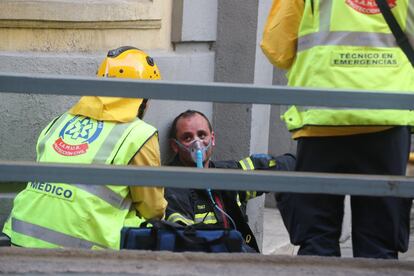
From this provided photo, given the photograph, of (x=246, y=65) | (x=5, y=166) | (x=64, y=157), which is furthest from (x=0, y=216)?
(x=5, y=166)

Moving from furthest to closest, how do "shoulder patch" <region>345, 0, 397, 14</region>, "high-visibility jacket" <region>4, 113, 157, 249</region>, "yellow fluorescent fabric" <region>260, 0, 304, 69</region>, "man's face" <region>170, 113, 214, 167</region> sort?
"man's face" <region>170, 113, 214, 167</region> → "high-visibility jacket" <region>4, 113, 157, 249</region> → "yellow fluorescent fabric" <region>260, 0, 304, 69</region> → "shoulder patch" <region>345, 0, 397, 14</region>

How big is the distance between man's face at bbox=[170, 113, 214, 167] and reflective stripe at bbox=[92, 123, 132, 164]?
0.89 m

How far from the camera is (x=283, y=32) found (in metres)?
4.52

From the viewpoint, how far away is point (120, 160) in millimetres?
4719

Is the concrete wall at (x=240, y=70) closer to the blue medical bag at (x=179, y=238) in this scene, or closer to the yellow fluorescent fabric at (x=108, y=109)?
the yellow fluorescent fabric at (x=108, y=109)

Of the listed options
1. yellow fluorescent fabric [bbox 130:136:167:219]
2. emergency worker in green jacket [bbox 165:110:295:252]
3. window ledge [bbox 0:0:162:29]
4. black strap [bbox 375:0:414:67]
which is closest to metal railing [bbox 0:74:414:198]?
black strap [bbox 375:0:414:67]

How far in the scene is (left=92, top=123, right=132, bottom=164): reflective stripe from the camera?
4730 millimetres

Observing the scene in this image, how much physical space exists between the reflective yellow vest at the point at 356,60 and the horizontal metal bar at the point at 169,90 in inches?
38.1

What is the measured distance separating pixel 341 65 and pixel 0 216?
2.25 metres

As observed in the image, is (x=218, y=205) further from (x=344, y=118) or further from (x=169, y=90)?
(x=169, y=90)

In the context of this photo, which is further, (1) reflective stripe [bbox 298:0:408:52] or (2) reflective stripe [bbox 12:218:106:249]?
(2) reflective stripe [bbox 12:218:106:249]

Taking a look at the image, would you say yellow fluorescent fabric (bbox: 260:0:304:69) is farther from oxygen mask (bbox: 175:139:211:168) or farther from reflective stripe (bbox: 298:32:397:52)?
oxygen mask (bbox: 175:139:211:168)

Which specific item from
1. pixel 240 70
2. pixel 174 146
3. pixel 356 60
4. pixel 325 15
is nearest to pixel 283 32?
pixel 325 15

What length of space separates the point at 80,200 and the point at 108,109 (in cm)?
45
